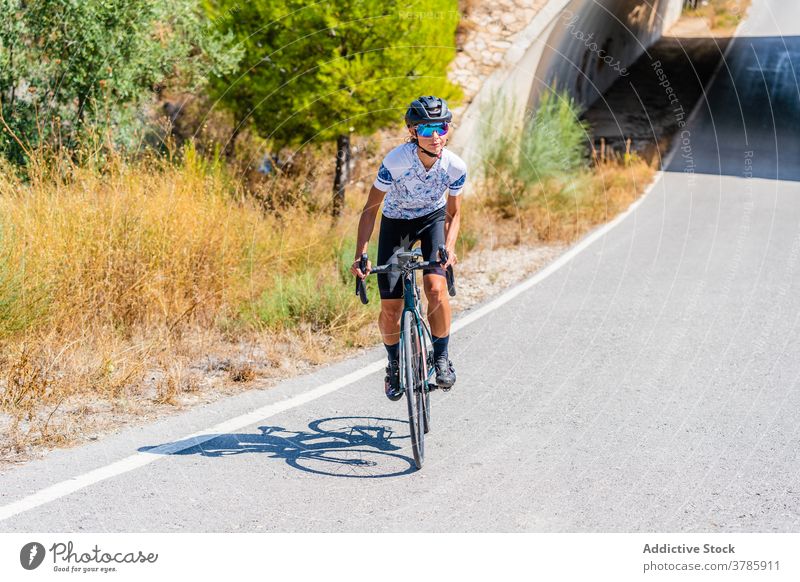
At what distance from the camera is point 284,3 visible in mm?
12672

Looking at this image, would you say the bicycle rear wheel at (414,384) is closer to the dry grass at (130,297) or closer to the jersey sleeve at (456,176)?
the jersey sleeve at (456,176)

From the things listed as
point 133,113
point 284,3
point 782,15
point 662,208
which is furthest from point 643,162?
point 782,15

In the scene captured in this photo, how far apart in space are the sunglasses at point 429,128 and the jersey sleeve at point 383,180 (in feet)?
1.02

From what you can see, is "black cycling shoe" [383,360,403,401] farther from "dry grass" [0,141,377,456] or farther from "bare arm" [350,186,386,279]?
"dry grass" [0,141,377,456]

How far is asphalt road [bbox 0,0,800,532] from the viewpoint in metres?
4.86

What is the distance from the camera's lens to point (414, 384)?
5754 millimetres

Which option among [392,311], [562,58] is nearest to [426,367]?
[392,311]

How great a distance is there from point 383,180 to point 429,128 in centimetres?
44

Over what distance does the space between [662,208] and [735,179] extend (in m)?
4.25

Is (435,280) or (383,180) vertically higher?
(383,180)

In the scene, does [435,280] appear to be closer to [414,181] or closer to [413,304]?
[413,304]

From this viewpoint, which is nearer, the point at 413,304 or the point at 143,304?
the point at 413,304
